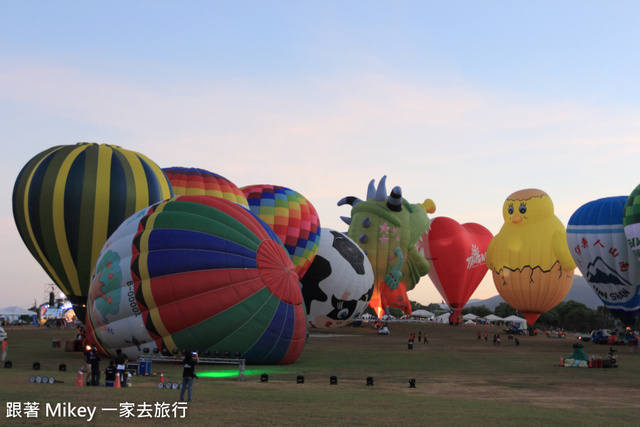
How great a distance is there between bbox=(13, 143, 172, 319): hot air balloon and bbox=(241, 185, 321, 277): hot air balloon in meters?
11.5

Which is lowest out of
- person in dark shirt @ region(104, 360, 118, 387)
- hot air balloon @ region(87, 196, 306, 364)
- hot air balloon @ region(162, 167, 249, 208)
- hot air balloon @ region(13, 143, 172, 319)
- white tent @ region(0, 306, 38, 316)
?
person in dark shirt @ region(104, 360, 118, 387)

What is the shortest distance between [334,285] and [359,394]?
27111 mm

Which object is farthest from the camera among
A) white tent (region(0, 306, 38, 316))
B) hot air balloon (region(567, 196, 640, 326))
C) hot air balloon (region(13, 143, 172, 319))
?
white tent (region(0, 306, 38, 316))

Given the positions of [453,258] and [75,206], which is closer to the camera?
[75,206]

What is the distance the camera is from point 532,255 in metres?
52.7

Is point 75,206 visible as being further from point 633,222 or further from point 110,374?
point 633,222

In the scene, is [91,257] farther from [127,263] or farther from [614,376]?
[614,376]

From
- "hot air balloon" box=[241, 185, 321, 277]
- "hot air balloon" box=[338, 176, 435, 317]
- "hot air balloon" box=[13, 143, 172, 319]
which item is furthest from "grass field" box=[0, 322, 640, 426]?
"hot air balloon" box=[338, 176, 435, 317]

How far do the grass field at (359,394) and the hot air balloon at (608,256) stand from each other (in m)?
15.3

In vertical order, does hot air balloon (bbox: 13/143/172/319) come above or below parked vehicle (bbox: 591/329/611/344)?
above

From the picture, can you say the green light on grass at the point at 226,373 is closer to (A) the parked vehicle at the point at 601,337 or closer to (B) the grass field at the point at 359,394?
(B) the grass field at the point at 359,394

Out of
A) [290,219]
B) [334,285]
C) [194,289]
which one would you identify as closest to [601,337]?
[334,285]

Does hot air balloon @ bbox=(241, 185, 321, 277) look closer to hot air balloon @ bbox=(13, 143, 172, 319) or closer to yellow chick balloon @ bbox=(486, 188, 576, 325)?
hot air balloon @ bbox=(13, 143, 172, 319)

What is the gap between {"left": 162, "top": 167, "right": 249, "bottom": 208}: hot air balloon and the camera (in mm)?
37031
